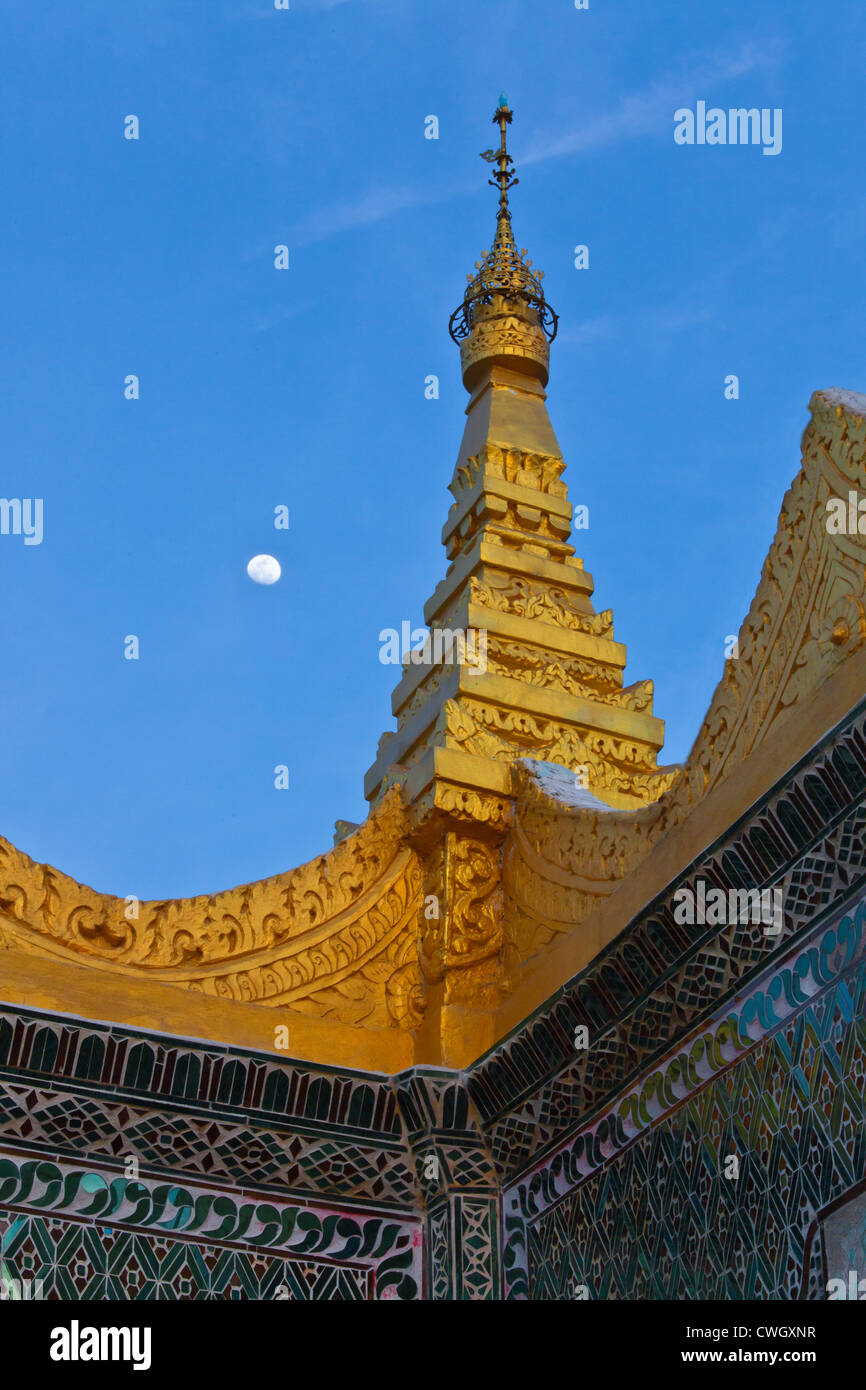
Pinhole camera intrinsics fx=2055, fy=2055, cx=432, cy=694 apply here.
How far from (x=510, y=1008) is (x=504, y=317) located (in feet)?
10.1

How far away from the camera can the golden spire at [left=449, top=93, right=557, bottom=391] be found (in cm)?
786

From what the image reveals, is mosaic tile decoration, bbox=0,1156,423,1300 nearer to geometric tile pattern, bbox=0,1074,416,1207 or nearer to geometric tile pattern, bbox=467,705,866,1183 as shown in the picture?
geometric tile pattern, bbox=0,1074,416,1207

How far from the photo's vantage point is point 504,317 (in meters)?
7.91

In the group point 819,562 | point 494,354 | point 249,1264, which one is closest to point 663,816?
point 819,562

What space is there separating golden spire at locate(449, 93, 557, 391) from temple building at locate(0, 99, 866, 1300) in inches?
41.9

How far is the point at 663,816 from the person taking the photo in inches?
213

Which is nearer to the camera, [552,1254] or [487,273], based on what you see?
[552,1254]

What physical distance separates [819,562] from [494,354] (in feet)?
10.6

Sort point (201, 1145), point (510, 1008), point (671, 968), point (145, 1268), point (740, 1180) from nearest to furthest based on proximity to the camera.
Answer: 1. point (740, 1180)
2. point (671, 968)
3. point (145, 1268)
4. point (201, 1145)
5. point (510, 1008)
